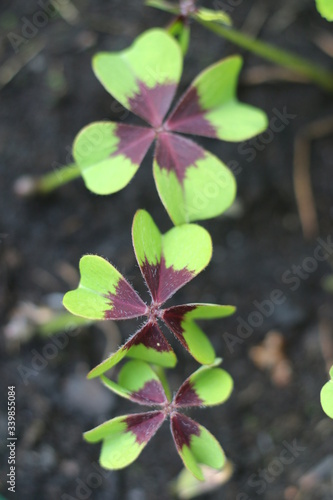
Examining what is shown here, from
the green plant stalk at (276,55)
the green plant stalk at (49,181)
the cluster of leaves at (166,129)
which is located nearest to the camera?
the cluster of leaves at (166,129)

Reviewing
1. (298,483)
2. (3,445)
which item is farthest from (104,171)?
(298,483)

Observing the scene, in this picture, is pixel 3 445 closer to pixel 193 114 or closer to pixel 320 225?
A: pixel 193 114

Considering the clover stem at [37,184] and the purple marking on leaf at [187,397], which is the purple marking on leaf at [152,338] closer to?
the purple marking on leaf at [187,397]

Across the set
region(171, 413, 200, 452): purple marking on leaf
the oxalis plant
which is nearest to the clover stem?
the oxalis plant

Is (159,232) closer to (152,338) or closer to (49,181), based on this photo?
(152,338)

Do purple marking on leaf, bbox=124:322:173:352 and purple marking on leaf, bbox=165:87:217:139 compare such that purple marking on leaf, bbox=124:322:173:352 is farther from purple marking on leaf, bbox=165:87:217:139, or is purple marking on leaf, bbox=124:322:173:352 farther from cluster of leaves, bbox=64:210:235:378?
purple marking on leaf, bbox=165:87:217:139

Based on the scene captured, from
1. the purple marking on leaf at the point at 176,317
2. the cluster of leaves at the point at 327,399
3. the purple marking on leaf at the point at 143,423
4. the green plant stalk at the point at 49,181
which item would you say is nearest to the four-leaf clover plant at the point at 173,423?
the purple marking on leaf at the point at 143,423

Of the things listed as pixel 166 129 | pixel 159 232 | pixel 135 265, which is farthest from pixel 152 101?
pixel 135 265
